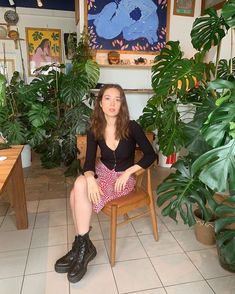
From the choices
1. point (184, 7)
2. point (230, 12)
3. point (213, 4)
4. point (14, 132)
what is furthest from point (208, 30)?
point (14, 132)

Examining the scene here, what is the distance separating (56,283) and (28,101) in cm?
231

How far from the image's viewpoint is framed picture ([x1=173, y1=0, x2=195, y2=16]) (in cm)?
347

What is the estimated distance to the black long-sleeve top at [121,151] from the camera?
1822 millimetres

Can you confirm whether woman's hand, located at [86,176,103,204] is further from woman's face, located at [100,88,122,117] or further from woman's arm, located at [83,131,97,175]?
woman's face, located at [100,88,122,117]

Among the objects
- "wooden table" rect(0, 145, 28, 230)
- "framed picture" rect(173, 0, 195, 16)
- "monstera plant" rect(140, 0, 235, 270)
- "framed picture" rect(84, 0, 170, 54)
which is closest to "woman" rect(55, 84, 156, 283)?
"monstera plant" rect(140, 0, 235, 270)

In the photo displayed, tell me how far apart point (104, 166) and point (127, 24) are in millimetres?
2256

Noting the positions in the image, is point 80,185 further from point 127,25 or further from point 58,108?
point 127,25

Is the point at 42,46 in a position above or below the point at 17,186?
above

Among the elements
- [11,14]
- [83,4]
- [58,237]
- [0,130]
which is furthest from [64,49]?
[58,237]

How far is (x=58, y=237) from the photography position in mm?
2016

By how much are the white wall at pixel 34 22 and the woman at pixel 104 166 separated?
3.66 meters

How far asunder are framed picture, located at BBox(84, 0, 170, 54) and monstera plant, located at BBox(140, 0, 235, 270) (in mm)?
1629

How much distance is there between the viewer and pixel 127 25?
3328mm

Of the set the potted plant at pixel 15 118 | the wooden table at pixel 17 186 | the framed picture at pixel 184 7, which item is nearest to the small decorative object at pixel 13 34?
the potted plant at pixel 15 118
